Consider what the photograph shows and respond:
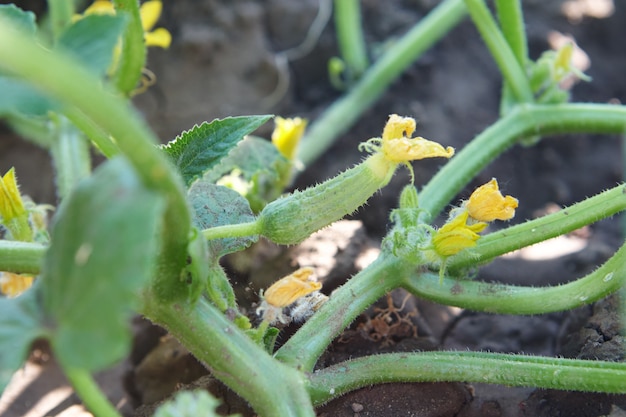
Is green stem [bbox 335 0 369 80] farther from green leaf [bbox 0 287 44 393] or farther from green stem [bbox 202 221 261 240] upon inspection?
green leaf [bbox 0 287 44 393]

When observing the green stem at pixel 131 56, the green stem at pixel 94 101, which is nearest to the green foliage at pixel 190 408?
the green stem at pixel 94 101

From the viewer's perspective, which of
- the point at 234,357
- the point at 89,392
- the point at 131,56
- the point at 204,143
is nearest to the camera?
the point at 89,392

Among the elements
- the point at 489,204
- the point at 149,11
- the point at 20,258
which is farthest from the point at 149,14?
the point at 489,204

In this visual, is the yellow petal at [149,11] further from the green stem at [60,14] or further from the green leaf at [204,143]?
the green leaf at [204,143]

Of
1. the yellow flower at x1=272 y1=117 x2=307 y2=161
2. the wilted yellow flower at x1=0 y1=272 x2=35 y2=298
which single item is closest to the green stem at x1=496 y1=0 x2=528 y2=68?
the yellow flower at x1=272 y1=117 x2=307 y2=161

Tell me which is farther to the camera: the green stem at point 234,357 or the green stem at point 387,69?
the green stem at point 387,69

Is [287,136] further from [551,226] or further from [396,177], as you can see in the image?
[551,226]

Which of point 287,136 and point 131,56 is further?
point 287,136
